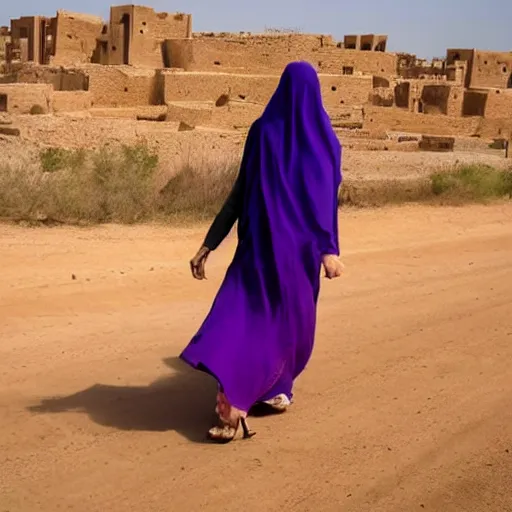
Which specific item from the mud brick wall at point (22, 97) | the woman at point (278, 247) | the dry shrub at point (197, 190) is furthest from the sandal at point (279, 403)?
the mud brick wall at point (22, 97)

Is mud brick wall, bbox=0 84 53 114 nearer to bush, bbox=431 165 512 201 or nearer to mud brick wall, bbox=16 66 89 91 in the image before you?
mud brick wall, bbox=16 66 89 91

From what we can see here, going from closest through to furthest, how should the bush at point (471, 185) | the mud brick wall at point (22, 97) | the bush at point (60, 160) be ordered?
the bush at point (60, 160) → the bush at point (471, 185) → the mud brick wall at point (22, 97)

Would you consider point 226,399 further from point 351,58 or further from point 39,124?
point 351,58

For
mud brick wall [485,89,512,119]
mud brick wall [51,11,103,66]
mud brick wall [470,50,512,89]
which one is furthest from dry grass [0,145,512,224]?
mud brick wall [470,50,512,89]

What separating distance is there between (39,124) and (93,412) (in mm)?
13165

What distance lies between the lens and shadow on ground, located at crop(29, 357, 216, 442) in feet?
12.8

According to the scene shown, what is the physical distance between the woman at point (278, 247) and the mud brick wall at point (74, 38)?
28.7m

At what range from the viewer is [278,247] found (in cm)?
365

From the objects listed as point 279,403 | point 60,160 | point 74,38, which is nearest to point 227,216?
point 279,403

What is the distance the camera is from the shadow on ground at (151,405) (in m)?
3.91

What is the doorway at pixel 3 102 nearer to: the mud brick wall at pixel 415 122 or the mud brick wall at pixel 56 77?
the mud brick wall at pixel 56 77

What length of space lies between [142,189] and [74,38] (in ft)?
78.6

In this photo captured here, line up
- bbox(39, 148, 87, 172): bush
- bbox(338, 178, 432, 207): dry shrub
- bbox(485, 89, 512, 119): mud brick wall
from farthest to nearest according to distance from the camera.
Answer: bbox(485, 89, 512, 119): mud brick wall → bbox(338, 178, 432, 207): dry shrub → bbox(39, 148, 87, 172): bush

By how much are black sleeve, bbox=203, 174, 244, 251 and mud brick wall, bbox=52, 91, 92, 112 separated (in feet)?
61.7
